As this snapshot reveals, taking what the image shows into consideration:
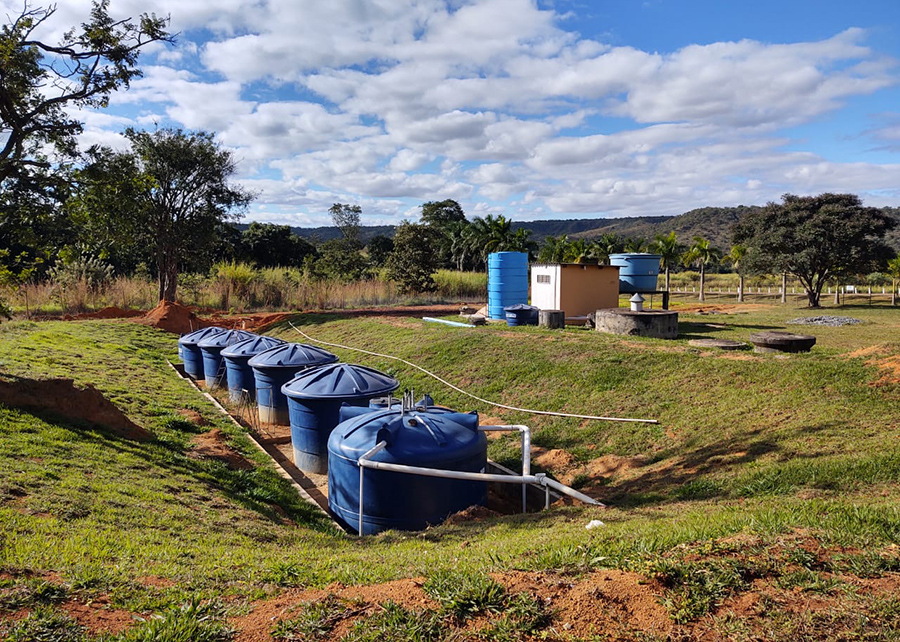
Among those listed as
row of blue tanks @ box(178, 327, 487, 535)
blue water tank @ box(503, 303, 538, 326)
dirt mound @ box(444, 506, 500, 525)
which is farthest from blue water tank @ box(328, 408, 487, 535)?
blue water tank @ box(503, 303, 538, 326)

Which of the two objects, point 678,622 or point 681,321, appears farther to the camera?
point 681,321

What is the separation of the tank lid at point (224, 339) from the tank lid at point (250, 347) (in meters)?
0.81

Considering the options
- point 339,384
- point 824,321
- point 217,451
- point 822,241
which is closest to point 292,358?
point 339,384

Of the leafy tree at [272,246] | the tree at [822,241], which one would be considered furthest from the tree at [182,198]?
the tree at [822,241]

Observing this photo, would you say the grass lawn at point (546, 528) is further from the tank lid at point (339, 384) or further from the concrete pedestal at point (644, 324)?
the concrete pedestal at point (644, 324)

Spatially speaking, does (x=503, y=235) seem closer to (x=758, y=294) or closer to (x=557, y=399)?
(x=758, y=294)

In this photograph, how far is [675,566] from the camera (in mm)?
3545

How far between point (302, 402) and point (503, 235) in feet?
125

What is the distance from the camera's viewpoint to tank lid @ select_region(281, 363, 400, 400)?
9.39 metres

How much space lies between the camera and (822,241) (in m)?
29.0

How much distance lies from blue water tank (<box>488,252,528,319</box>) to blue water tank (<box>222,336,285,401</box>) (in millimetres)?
10609

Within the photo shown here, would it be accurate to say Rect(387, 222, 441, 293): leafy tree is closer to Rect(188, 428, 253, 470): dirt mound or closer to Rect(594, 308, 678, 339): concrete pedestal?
Rect(594, 308, 678, 339): concrete pedestal

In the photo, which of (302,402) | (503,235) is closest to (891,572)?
(302,402)

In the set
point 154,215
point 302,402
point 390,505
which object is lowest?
point 390,505
